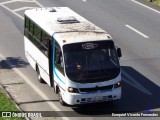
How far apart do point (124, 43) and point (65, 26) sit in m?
7.22

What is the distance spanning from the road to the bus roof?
2418 millimetres

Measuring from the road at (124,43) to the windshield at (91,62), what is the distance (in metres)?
1.33

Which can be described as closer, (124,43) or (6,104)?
(6,104)

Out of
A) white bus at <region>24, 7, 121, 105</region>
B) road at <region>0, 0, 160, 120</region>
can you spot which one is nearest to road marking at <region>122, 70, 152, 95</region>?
road at <region>0, 0, 160, 120</region>

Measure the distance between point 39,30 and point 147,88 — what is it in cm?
471

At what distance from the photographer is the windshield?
16703mm

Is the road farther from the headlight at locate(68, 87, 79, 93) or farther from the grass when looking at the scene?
the grass

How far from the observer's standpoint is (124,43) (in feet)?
82.3

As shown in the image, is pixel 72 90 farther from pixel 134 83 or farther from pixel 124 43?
pixel 124 43

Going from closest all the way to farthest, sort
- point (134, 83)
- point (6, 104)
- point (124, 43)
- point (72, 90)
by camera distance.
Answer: point (72, 90) → point (6, 104) → point (134, 83) → point (124, 43)

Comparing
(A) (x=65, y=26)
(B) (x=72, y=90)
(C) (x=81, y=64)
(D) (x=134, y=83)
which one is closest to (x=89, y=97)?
(B) (x=72, y=90)

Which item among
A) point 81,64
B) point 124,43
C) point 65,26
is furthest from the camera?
point 124,43

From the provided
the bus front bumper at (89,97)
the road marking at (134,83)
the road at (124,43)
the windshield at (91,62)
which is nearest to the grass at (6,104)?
the road at (124,43)

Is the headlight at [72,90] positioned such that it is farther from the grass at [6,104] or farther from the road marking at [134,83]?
the road marking at [134,83]
